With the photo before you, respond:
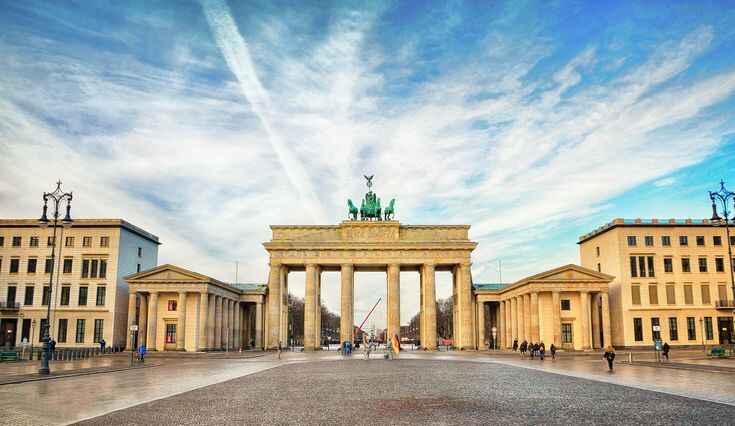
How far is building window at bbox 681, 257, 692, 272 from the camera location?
8206 cm

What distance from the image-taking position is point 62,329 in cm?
7956

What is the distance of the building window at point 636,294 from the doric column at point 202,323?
5490 centimetres

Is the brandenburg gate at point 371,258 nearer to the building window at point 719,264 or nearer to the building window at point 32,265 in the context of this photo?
the building window at point 32,265

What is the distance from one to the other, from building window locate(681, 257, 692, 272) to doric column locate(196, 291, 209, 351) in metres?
62.1

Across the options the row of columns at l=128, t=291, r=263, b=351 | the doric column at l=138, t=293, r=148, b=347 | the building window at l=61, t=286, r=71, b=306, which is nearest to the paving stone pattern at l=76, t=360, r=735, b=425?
the row of columns at l=128, t=291, r=263, b=351

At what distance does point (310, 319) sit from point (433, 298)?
58.7ft

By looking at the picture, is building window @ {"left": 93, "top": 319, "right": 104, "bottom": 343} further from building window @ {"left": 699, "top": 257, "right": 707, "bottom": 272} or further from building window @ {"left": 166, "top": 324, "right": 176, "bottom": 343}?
building window @ {"left": 699, "top": 257, "right": 707, "bottom": 272}

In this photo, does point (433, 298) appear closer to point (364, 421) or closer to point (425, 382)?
point (425, 382)

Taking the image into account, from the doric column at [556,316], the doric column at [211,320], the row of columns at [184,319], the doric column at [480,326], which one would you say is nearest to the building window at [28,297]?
the row of columns at [184,319]

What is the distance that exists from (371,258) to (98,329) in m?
37.5

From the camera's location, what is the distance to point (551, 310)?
79000mm

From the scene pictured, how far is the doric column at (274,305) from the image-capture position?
286ft

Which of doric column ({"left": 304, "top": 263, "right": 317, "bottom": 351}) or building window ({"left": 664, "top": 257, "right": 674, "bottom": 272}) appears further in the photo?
doric column ({"left": 304, "top": 263, "right": 317, "bottom": 351})

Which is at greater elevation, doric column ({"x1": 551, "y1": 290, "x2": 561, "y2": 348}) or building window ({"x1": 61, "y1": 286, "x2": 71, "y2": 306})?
building window ({"x1": 61, "y1": 286, "x2": 71, "y2": 306})
